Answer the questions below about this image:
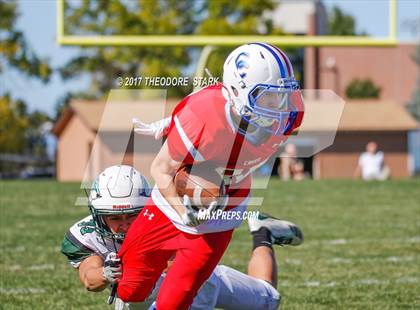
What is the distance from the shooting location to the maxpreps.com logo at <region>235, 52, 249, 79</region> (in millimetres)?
3264

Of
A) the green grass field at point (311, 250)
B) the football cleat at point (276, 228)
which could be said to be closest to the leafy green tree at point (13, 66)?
the green grass field at point (311, 250)

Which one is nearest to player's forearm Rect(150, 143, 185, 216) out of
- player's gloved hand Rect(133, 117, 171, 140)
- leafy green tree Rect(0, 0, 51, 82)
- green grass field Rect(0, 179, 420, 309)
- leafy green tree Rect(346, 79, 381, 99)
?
player's gloved hand Rect(133, 117, 171, 140)

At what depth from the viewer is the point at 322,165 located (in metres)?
29.7

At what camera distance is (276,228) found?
420cm

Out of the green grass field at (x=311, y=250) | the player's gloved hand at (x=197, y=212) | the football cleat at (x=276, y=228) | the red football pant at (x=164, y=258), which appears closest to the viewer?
the player's gloved hand at (x=197, y=212)

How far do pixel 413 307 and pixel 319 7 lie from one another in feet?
33.2

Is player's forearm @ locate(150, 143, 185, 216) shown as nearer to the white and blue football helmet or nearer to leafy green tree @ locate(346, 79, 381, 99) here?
the white and blue football helmet

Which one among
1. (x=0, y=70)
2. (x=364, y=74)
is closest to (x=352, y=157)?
(x=0, y=70)

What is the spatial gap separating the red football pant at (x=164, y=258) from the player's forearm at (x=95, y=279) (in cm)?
7

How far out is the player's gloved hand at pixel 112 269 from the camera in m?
3.50

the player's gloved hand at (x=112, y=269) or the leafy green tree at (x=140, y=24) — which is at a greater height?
the player's gloved hand at (x=112, y=269)

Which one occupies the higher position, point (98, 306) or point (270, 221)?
point (270, 221)

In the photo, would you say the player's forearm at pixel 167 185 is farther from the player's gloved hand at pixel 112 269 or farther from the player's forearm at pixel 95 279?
the player's forearm at pixel 95 279

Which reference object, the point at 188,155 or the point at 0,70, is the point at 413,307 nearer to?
the point at 188,155
